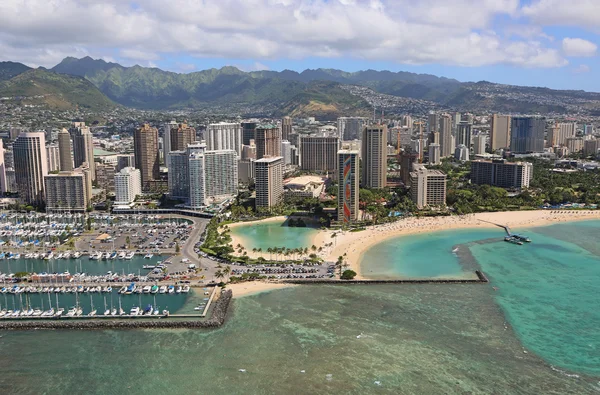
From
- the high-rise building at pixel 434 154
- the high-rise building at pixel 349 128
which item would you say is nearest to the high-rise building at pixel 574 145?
the high-rise building at pixel 434 154

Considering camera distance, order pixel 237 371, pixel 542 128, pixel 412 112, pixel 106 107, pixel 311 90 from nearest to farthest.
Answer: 1. pixel 237 371
2. pixel 542 128
3. pixel 106 107
4. pixel 412 112
5. pixel 311 90

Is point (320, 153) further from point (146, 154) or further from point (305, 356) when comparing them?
point (305, 356)

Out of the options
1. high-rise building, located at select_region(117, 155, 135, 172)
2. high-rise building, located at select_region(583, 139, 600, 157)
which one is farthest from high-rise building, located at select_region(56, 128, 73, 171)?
high-rise building, located at select_region(583, 139, 600, 157)

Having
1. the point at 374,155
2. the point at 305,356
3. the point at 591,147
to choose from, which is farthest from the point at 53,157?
the point at 591,147

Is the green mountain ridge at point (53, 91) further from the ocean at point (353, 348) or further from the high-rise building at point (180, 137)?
the ocean at point (353, 348)

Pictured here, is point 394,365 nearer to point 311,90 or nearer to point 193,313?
point 193,313

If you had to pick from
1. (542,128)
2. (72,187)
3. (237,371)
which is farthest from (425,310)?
(542,128)
